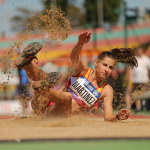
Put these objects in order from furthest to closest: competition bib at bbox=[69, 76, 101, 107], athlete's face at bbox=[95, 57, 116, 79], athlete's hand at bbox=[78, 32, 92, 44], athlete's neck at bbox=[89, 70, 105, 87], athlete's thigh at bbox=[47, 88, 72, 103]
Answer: athlete's neck at bbox=[89, 70, 105, 87], competition bib at bbox=[69, 76, 101, 107], athlete's face at bbox=[95, 57, 116, 79], athlete's hand at bbox=[78, 32, 92, 44], athlete's thigh at bbox=[47, 88, 72, 103]

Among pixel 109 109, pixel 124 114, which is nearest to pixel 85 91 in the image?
pixel 109 109

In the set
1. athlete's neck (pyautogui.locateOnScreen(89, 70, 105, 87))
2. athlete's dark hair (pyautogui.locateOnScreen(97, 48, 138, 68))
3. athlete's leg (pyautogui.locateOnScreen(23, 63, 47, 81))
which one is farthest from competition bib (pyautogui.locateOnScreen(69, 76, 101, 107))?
athlete's leg (pyautogui.locateOnScreen(23, 63, 47, 81))

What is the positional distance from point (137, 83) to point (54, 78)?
4423mm

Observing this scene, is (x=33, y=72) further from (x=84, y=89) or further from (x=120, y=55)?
(x=120, y=55)

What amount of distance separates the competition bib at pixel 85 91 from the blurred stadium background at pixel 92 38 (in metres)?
0.84

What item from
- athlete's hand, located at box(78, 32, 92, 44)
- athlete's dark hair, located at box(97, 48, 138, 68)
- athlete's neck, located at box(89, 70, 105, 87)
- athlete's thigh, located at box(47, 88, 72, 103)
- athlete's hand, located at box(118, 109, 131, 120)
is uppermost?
athlete's hand, located at box(78, 32, 92, 44)

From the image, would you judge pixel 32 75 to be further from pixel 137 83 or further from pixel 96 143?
pixel 137 83

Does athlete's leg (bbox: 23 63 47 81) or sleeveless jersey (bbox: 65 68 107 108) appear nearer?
athlete's leg (bbox: 23 63 47 81)

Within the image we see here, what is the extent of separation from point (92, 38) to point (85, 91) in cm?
1565

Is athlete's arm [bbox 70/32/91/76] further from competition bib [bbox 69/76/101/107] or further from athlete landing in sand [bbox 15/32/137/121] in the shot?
competition bib [bbox 69/76/101/107]

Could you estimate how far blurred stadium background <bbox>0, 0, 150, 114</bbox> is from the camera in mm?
5203

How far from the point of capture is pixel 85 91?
4211 mm

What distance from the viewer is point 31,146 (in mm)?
2408

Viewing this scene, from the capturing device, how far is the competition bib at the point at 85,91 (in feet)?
13.8
